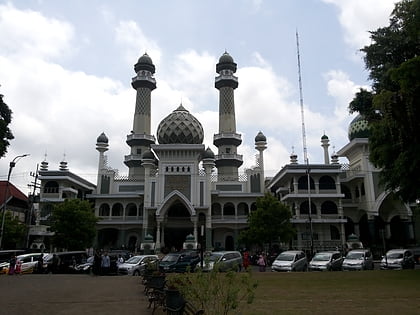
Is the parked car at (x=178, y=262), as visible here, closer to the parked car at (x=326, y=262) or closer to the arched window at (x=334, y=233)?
the parked car at (x=326, y=262)

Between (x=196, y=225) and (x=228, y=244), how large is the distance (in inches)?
253

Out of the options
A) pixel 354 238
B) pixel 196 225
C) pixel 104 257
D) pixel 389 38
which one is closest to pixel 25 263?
pixel 104 257

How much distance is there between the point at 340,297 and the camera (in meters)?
10.9

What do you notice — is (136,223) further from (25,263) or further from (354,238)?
(354,238)

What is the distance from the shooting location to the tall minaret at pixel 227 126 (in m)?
47.1

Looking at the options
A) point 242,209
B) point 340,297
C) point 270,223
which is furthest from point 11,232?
point 340,297

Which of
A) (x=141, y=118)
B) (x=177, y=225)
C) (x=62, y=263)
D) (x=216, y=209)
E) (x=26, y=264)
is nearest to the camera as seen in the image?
(x=26, y=264)

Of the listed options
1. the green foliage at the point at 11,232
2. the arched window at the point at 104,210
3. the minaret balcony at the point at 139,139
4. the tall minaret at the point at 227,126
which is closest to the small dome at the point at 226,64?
the tall minaret at the point at 227,126

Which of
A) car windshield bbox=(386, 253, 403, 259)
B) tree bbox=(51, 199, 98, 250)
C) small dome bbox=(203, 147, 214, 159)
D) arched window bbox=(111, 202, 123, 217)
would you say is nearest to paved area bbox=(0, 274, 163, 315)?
car windshield bbox=(386, 253, 403, 259)

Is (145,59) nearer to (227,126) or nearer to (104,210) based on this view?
(227,126)

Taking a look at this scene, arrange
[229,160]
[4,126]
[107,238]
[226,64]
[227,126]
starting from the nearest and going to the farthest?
1. [4,126]
2. [107,238]
3. [229,160]
4. [227,126]
5. [226,64]

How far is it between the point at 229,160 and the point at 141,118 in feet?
42.9

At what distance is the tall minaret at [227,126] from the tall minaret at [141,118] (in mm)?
9003

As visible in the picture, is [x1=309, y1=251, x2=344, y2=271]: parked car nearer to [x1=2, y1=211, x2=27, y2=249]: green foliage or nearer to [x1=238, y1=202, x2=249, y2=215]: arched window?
[x1=238, y1=202, x2=249, y2=215]: arched window
